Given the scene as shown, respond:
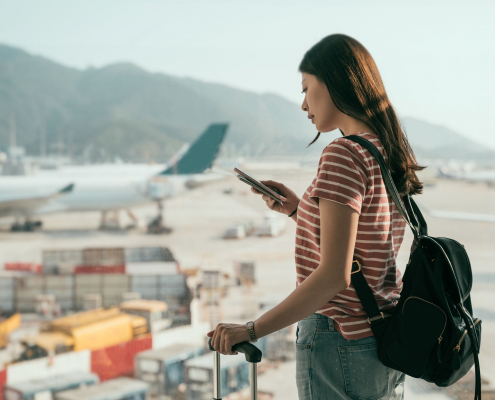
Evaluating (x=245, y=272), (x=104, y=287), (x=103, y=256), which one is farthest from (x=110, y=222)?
(x=245, y=272)

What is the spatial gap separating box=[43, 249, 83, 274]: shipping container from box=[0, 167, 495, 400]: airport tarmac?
→ 5.96ft

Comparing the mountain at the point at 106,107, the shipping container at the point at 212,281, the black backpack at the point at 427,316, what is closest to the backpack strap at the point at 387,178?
the black backpack at the point at 427,316

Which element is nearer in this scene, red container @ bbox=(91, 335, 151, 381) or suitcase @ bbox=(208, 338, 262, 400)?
suitcase @ bbox=(208, 338, 262, 400)

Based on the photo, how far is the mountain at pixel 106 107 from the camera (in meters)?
20.8

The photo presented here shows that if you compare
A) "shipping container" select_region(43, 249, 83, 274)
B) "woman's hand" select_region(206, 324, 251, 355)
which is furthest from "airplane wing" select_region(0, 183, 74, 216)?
"woman's hand" select_region(206, 324, 251, 355)

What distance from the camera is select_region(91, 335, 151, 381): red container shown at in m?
6.71

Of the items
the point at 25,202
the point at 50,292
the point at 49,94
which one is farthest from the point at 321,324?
the point at 49,94

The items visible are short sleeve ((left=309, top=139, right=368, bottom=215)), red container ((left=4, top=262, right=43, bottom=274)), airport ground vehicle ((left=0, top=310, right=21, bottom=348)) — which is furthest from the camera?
red container ((left=4, top=262, right=43, bottom=274))

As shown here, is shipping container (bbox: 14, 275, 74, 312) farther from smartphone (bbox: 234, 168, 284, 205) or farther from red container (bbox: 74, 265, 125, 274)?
smartphone (bbox: 234, 168, 284, 205)

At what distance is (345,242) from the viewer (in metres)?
0.44

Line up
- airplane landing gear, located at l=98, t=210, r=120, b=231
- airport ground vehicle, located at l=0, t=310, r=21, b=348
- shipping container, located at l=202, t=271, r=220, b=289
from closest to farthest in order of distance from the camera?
airport ground vehicle, located at l=0, t=310, r=21, b=348, shipping container, located at l=202, t=271, r=220, b=289, airplane landing gear, located at l=98, t=210, r=120, b=231

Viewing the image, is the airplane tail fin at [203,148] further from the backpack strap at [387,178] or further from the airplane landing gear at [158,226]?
the backpack strap at [387,178]

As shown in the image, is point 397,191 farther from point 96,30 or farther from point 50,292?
point 96,30

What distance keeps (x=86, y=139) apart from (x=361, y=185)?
23.1 metres
